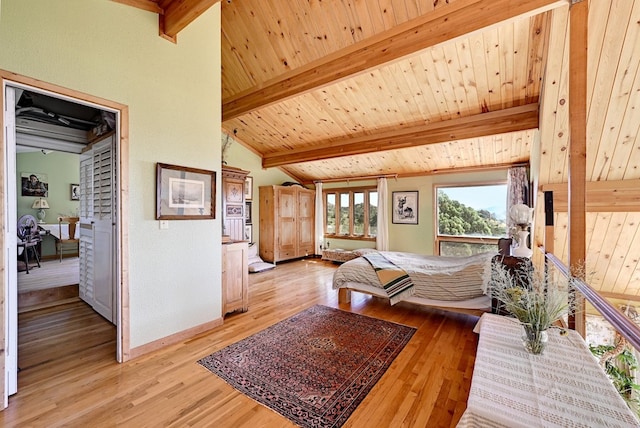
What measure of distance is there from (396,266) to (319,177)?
14.4ft

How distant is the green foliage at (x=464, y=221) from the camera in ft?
17.5

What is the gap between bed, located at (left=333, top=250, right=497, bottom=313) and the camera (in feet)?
9.84

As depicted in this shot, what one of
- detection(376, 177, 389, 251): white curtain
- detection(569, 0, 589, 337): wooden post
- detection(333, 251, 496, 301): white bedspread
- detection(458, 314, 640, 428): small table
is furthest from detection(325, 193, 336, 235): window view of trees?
detection(458, 314, 640, 428): small table

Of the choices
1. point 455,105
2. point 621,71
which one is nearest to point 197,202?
point 455,105

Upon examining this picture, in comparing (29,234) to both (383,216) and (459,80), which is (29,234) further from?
(459,80)

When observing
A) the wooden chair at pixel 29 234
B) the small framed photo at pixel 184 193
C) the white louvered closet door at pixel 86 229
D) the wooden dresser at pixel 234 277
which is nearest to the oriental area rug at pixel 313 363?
the wooden dresser at pixel 234 277

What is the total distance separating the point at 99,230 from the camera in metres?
3.13

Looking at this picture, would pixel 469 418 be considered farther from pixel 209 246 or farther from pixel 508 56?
pixel 508 56

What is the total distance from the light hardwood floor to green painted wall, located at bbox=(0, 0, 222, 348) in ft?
1.22

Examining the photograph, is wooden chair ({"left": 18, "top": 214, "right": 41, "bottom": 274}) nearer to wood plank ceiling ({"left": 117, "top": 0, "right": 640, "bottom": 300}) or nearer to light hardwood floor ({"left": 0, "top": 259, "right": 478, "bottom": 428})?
Answer: light hardwood floor ({"left": 0, "top": 259, "right": 478, "bottom": 428})

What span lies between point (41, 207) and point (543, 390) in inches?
347

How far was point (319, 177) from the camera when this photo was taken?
7.50 m

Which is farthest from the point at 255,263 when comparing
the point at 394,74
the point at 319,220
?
the point at 394,74

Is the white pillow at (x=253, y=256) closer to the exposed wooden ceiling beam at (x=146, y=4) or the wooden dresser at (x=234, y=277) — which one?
the wooden dresser at (x=234, y=277)
